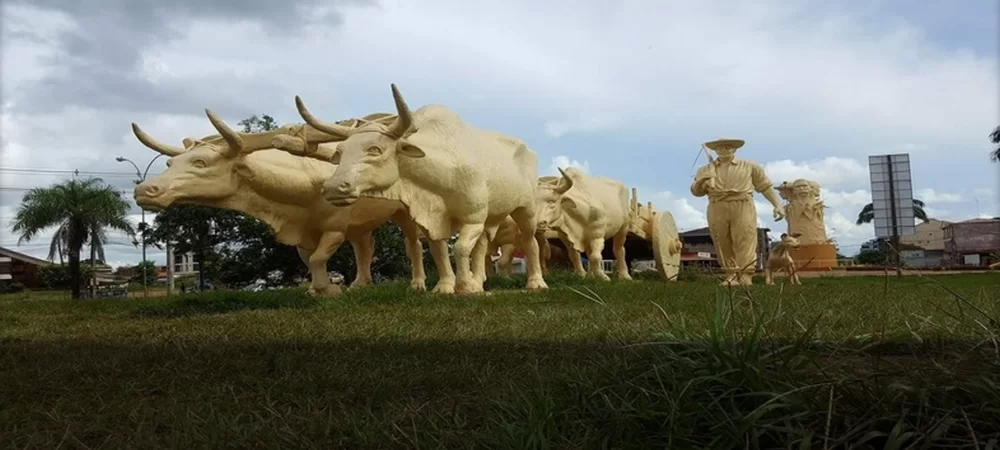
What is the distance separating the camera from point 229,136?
26.7 feet

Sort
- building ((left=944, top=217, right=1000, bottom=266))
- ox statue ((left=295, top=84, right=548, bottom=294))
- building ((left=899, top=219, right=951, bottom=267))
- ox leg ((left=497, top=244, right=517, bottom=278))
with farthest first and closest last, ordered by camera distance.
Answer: ox leg ((left=497, top=244, right=517, bottom=278)) → ox statue ((left=295, top=84, right=548, bottom=294)) → building ((left=944, top=217, right=1000, bottom=266)) → building ((left=899, top=219, right=951, bottom=267))

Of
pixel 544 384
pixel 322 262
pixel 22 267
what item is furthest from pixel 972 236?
pixel 22 267

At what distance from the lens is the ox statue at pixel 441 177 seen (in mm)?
7285

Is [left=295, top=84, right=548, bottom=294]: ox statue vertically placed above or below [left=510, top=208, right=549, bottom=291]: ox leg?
above

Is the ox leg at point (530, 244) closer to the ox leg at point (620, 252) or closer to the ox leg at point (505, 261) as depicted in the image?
the ox leg at point (505, 261)

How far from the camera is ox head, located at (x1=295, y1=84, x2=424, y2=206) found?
6.95m

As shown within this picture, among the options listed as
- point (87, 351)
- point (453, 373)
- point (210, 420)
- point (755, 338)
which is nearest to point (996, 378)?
point (755, 338)

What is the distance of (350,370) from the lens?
10.3ft

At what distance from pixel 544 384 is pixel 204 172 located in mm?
6541

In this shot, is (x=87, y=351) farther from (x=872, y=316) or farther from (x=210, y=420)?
(x=872, y=316)

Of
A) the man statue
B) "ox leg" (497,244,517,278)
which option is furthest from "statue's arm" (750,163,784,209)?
"ox leg" (497,244,517,278)

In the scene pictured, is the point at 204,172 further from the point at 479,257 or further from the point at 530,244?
the point at 530,244

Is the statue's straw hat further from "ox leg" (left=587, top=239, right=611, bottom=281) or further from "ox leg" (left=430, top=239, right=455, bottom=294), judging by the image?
"ox leg" (left=430, top=239, right=455, bottom=294)

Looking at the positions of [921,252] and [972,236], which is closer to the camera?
[972,236]
